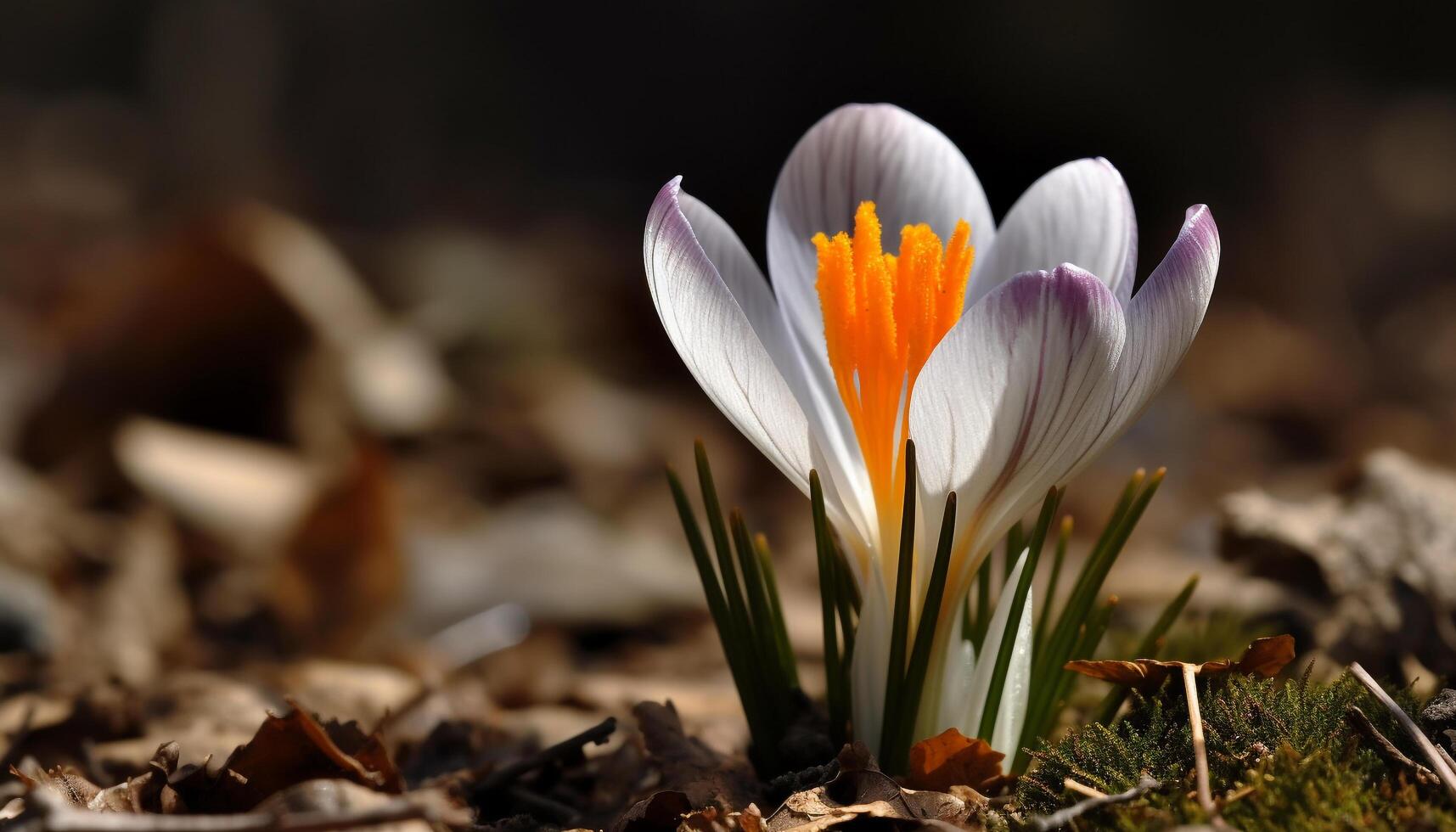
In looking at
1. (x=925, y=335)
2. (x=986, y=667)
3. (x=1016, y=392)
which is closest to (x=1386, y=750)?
Answer: (x=986, y=667)

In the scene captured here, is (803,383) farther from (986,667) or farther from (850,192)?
(986,667)

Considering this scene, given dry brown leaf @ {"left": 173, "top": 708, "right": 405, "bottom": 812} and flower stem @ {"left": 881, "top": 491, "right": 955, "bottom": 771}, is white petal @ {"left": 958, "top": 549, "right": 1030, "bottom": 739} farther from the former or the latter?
dry brown leaf @ {"left": 173, "top": 708, "right": 405, "bottom": 812}

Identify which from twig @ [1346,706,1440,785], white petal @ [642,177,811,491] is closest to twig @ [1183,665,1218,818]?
twig @ [1346,706,1440,785]

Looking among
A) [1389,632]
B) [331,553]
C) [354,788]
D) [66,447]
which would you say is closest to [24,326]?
[66,447]

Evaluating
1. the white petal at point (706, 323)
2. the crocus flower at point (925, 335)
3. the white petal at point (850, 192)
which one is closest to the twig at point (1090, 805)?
the crocus flower at point (925, 335)

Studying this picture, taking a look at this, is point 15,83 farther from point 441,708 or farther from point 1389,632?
point 1389,632

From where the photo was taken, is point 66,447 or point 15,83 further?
point 15,83
